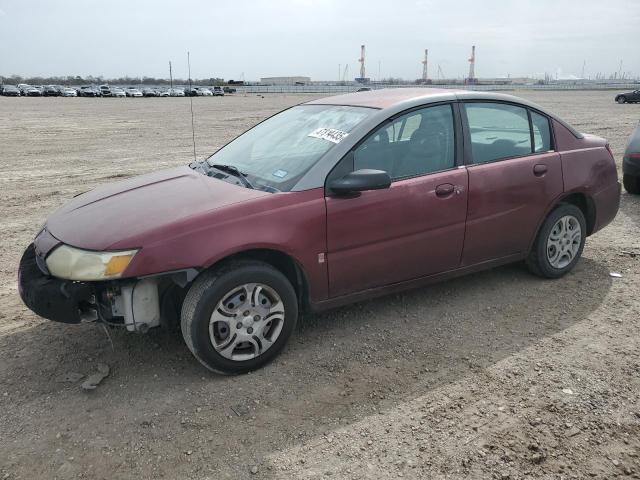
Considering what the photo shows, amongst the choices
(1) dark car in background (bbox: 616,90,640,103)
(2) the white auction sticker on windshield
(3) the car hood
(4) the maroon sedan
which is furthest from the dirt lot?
(1) dark car in background (bbox: 616,90,640,103)

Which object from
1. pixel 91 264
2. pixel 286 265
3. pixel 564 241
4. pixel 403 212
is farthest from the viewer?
pixel 564 241

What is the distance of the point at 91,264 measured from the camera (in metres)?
3.05

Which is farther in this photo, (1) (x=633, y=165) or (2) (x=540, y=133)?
(1) (x=633, y=165)

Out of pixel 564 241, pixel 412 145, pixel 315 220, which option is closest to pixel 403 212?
pixel 412 145

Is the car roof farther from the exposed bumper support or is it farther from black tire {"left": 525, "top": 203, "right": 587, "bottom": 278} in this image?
the exposed bumper support

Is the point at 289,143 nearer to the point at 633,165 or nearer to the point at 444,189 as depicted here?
the point at 444,189

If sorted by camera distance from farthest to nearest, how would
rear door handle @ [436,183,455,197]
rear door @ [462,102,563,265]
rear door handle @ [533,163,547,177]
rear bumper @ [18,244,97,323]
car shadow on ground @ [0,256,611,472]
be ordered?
1. rear door handle @ [533,163,547,177]
2. rear door @ [462,102,563,265]
3. rear door handle @ [436,183,455,197]
4. rear bumper @ [18,244,97,323]
5. car shadow on ground @ [0,256,611,472]

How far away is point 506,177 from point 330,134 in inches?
59.6

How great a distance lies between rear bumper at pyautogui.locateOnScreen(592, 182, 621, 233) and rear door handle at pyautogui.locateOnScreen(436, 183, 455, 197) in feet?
5.93

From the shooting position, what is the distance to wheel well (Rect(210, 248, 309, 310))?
342cm

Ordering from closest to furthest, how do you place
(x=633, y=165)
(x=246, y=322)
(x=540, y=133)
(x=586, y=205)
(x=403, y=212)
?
(x=246, y=322), (x=403, y=212), (x=540, y=133), (x=586, y=205), (x=633, y=165)

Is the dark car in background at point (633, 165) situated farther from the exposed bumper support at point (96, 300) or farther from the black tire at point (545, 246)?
the exposed bumper support at point (96, 300)

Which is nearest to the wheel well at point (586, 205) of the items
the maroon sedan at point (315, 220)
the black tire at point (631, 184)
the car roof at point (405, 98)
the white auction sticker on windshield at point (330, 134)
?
the maroon sedan at point (315, 220)

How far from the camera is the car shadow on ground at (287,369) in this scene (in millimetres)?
2963
